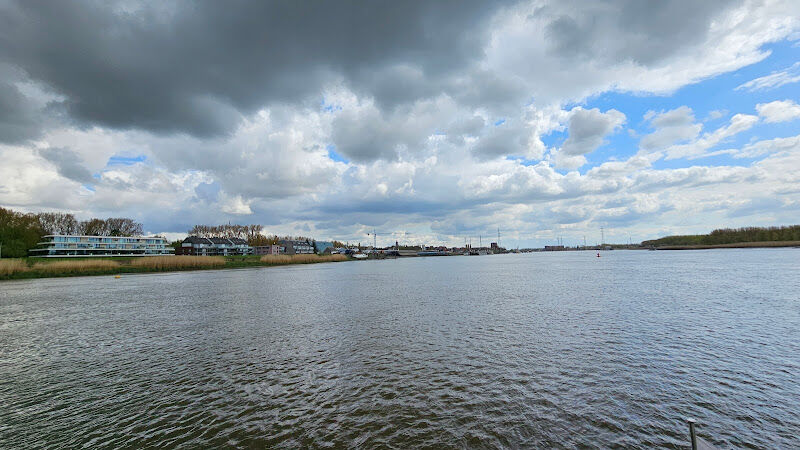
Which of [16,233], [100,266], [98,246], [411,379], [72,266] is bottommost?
[411,379]

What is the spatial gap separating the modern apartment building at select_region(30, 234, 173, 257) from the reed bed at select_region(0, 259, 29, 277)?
92065mm

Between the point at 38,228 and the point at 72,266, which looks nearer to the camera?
the point at 72,266

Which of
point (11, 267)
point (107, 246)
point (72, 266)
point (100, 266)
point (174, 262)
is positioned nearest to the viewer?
point (11, 267)

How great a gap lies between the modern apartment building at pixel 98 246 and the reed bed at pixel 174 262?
8059 centimetres

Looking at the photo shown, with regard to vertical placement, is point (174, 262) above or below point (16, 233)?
below

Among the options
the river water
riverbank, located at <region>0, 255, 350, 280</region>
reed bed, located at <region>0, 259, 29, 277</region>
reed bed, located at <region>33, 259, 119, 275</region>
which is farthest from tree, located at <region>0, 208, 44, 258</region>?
the river water

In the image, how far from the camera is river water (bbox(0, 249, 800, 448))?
31.9 ft

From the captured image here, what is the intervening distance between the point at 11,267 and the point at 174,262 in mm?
33891

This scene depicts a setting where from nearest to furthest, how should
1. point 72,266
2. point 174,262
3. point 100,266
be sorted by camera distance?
point 72,266 < point 100,266 < point 174,262

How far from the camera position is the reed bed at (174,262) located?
320 feet

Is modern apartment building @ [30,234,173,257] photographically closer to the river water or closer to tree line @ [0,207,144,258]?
tree line @ [0,207,144,258]

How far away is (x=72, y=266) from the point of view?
82812 millimetres

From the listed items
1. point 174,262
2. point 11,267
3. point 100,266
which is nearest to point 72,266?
point 100,266

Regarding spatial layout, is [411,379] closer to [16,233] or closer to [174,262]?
[174,262]
